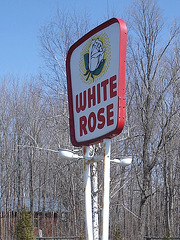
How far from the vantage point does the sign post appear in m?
4.63

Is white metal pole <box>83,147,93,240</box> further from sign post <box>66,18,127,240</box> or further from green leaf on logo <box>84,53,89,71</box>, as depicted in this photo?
green leaf on logo <box>84,53,89,71</box>

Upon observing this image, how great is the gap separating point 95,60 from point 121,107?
838mm

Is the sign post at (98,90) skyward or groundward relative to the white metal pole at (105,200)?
skyward

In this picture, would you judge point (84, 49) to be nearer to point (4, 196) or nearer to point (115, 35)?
point (115, 35)

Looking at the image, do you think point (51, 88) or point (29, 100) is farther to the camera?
point (29, 100)

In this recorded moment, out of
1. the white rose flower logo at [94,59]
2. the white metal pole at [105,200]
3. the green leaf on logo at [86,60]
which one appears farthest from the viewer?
the green leaf on logo at [86,60]

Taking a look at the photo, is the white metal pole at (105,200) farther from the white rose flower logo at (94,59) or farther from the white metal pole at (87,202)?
the white rose flower logo at (94,59)

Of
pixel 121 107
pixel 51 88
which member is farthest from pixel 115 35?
pixel 51 88

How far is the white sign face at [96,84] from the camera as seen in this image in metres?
4.65

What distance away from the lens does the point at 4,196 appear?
75.1 ft

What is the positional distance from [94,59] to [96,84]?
351 mm

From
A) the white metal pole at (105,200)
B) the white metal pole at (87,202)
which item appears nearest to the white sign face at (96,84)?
the white metal pole at (105,200)

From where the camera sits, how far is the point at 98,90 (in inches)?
194

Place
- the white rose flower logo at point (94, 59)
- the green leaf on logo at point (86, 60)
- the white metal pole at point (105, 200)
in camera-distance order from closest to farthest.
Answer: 1. the white metal pole at point (105, 200)
2. the white rose flower logo at point (94, 59)
3. the green leaf on logo at point (86, 60)
